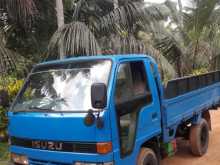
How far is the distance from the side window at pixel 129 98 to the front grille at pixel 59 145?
43cm

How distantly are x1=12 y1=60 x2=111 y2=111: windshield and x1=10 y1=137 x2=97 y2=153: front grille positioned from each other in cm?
39

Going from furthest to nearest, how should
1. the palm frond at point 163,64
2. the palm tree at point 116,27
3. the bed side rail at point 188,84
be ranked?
the palm frond at point 163,64 → the palm tree at point 116,27 → the bed side rail at point 188,84

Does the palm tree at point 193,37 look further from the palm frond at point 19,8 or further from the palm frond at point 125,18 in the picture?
the palm frond at point 19,8

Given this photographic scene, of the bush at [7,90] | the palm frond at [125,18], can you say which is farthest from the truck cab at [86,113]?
the palm frond at [125,18]

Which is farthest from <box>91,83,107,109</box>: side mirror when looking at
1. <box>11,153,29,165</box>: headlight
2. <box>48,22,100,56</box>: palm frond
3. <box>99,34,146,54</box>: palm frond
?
<box>99,34,146,54</box>: palm frond

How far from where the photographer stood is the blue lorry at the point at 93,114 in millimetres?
3848

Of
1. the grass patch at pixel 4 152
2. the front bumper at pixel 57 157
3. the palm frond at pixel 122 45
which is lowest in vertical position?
the grass patch at pixel 4 152

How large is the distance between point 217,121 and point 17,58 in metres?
5.79

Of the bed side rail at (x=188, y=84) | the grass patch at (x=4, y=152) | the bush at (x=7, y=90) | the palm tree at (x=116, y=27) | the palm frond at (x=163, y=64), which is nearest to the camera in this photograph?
the bed side rail at (x=188, y=84)

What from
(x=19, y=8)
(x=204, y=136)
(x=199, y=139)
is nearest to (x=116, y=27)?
(x=19, y=8)

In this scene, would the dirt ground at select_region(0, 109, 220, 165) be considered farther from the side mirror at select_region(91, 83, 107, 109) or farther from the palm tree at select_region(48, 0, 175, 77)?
the side mirror at select_region(91, 83, 107, 109)

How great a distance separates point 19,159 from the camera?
441cm

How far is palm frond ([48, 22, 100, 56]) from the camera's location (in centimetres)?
771

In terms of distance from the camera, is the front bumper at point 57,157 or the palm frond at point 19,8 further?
the palm frond at point 19,8
